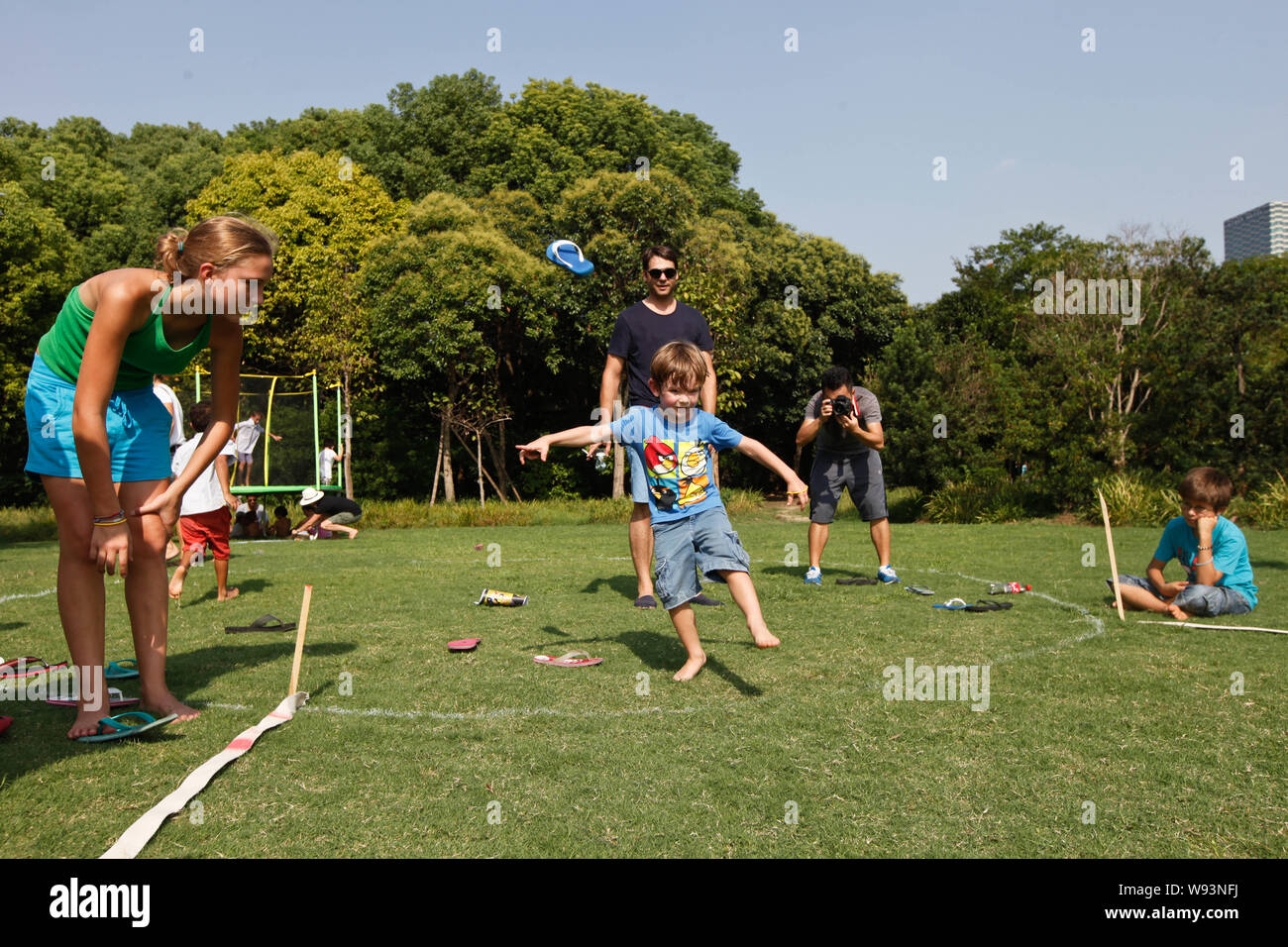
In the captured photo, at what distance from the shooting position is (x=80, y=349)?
388 cm

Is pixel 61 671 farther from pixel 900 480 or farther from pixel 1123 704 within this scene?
pixel 900 480

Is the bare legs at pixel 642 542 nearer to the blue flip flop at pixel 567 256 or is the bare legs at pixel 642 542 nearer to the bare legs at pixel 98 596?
the blue flip flop at pixel 567 256

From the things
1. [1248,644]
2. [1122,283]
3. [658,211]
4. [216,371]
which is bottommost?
[1248,644]

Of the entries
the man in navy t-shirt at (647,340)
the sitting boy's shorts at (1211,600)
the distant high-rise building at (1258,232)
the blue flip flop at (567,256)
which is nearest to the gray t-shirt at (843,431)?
the man in navy t-shirt at (647,340)

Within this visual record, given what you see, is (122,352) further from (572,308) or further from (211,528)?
(572,308)

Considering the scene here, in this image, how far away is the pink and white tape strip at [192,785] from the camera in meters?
2.70

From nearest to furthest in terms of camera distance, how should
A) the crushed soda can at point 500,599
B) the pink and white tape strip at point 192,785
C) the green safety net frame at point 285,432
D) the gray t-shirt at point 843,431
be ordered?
the pink and white tape strip at point 192,785 < the crushed soda can at point 500,599 < the gray t-shirt at point 843,431 < the green safety net frame at point 285,432

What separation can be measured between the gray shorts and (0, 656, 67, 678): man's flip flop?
19.7 feet

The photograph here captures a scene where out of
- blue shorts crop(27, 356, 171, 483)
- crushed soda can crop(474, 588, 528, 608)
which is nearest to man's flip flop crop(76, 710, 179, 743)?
blue shorts crop(27, 356, 171, 483)

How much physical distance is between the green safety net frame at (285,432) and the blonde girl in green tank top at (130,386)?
51.3 ft

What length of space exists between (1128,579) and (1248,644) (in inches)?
61.0

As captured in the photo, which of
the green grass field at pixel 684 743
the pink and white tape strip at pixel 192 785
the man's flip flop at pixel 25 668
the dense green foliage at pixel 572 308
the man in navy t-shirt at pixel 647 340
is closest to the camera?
the pink and white tape strip at pixel 192 785

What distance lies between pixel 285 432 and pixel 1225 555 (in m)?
17.8

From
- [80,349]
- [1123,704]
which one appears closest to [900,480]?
[1123,704]
